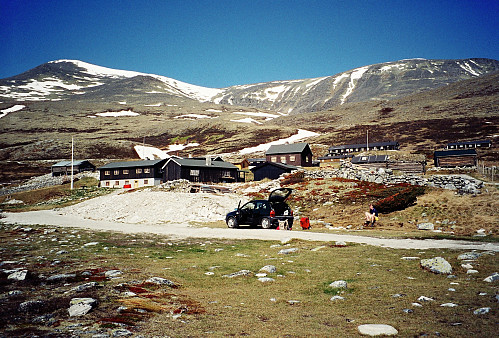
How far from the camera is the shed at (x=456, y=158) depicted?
71625 mm

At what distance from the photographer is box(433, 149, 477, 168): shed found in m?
71.6

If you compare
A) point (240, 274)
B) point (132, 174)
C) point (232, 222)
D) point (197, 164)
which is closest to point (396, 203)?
point (232, 222)

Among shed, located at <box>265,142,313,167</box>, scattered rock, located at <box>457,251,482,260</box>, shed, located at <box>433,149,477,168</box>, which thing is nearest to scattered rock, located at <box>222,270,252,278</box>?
scattered rock, located at <box>457,251,482,260</box>

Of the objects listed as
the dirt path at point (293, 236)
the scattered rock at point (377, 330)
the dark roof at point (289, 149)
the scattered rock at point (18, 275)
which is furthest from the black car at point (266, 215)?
the dark roof at point (289, 149)

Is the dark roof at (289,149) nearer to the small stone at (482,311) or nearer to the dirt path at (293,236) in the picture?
the dirt path at (293,236)

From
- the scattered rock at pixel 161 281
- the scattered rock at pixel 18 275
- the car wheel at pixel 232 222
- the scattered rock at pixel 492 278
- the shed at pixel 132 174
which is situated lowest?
the car wheel at pixel 232 222

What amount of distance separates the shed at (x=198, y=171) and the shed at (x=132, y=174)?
4.08 metres

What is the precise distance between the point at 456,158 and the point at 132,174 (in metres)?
74.0

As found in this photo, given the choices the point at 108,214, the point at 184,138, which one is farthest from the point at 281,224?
the point at 184,138

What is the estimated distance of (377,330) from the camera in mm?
6016

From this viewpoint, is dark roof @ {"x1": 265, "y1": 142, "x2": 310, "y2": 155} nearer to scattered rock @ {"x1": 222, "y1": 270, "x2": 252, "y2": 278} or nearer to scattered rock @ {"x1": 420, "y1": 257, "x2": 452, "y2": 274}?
scattered rock @ {"x1": 420, "y1": 257, "x2": 452, "y2": 274}

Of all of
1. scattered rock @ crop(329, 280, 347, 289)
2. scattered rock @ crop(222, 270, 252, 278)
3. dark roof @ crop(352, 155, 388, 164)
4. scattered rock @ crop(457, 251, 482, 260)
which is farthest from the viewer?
dark roof @ crop(352, 155, 388, 164)

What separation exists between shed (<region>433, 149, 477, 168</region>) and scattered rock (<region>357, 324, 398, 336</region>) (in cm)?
7886

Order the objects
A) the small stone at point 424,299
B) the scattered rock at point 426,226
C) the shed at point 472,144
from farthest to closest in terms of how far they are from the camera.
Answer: the shed at point 472,144 < the scattered rock at point 426,226 < the small stone at point 424,299
